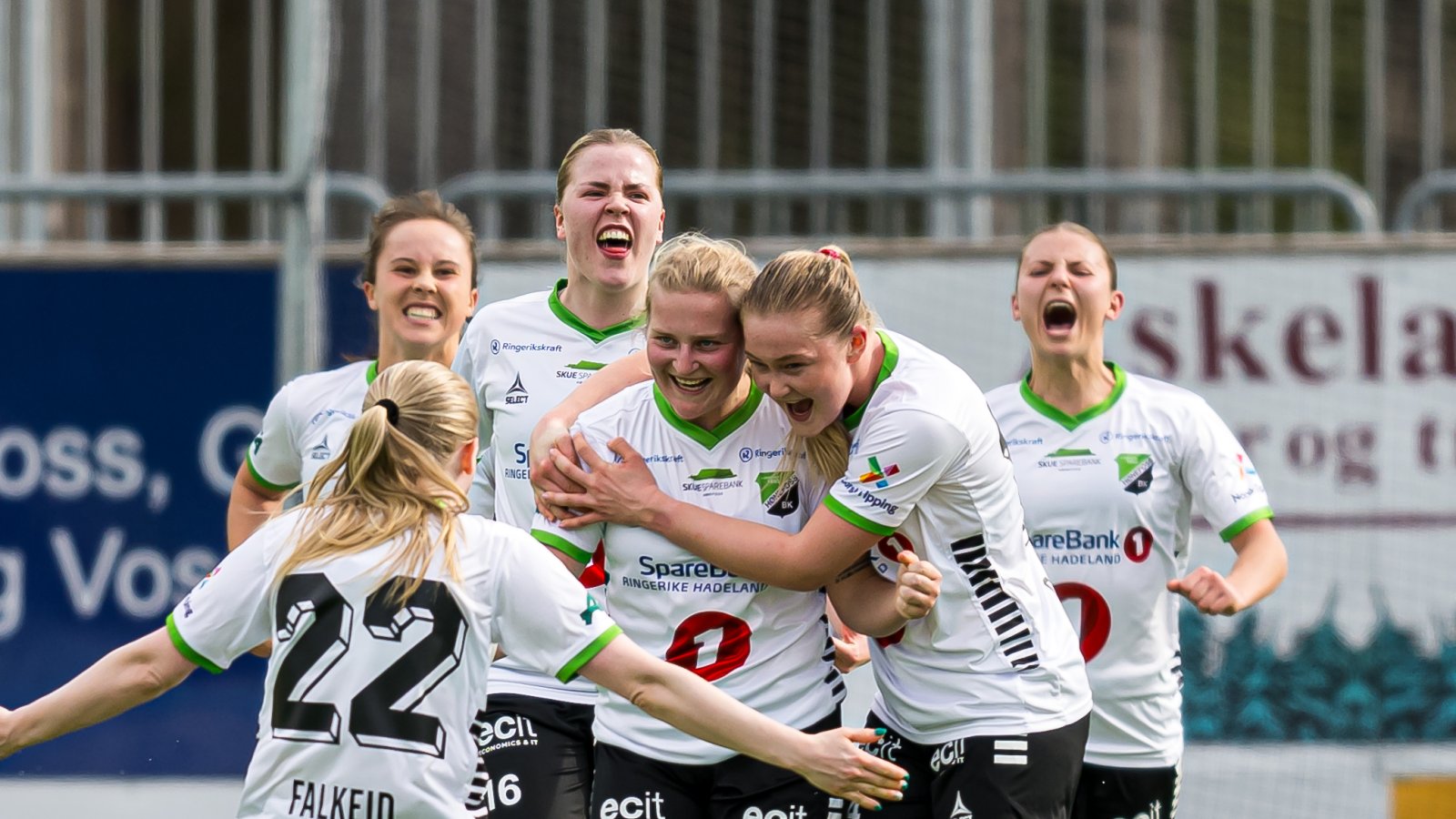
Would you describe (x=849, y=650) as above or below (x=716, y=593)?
below

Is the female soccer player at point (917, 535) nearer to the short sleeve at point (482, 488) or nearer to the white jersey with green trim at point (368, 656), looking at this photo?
the white jersey with green trim at point (368, 656)

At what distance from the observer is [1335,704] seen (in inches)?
264

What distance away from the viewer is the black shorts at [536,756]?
14.3 feet

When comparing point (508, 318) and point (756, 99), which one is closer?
point (508, 318)

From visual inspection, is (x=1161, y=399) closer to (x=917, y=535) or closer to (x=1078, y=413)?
(x=1078, y=413)

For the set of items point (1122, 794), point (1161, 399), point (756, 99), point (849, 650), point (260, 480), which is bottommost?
point (1122, 794)

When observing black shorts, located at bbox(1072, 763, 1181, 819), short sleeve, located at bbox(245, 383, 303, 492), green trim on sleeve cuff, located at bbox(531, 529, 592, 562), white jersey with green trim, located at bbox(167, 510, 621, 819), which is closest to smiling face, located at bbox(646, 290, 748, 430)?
green trim on sleeve cuff, located at bbox(531, 529, 592, 562)

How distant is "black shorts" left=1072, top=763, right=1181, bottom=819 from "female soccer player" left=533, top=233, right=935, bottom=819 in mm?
1250

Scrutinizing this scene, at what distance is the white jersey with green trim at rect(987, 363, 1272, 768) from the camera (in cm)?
498

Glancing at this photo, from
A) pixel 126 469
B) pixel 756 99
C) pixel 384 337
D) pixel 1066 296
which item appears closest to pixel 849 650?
pixel 1066 296

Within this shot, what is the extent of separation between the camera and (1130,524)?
199 inches

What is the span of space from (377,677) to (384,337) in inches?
77.0

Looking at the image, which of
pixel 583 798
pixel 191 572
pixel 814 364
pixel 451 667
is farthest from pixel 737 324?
pixel 191 572

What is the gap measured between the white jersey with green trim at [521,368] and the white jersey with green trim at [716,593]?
22.6 inches
